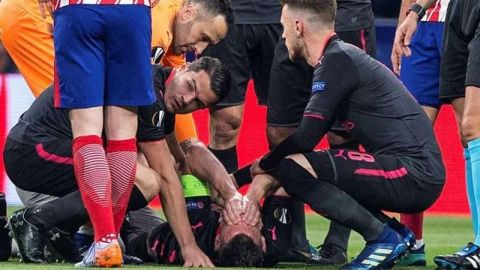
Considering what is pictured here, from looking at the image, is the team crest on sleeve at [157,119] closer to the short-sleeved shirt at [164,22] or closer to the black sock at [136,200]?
the black sock at [136,200]

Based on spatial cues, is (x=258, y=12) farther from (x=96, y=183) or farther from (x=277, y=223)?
(x=96, y=183)

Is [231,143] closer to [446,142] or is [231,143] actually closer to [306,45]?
[306,45]

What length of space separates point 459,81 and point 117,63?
68.0 inches

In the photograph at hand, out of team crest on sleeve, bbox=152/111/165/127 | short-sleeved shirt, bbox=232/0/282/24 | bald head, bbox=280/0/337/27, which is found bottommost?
team crest on sleeve, bbox=152/111/165/127

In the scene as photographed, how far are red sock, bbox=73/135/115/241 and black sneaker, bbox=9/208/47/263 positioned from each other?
23.7 inches

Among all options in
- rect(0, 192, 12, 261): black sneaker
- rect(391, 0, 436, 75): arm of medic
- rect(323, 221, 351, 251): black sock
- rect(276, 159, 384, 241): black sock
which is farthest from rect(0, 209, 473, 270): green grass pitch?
rect(391, 0, 436, 75): arm of medic

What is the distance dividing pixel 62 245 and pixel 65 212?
220 millimetres

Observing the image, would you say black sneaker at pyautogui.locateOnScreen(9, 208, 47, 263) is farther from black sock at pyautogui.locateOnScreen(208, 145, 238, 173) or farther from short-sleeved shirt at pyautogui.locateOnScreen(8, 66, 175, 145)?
black sock at pyautogui.locateOnScreen(208, 145, 238, 173)

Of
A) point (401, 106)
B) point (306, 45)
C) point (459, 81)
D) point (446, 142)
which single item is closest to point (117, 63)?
point (306, 45)

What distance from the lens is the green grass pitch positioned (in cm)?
608

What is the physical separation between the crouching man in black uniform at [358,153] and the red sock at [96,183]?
2.62ft

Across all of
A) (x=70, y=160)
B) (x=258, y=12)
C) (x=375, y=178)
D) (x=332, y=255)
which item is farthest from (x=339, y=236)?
(x=70, y=160)

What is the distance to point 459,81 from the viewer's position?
6570mm

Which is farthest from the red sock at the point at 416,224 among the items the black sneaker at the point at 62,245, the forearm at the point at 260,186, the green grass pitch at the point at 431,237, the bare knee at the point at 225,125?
the black sneaker at the point at 62,245
